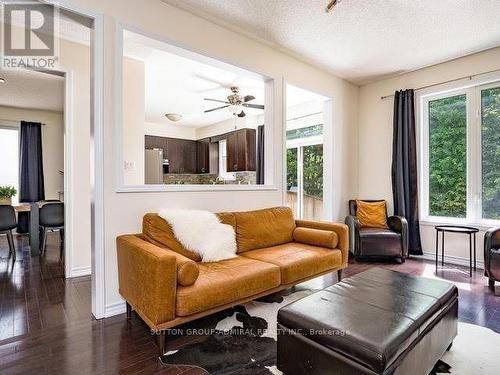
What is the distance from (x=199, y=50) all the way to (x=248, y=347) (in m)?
2.76

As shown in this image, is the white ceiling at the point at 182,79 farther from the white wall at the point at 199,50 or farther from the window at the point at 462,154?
the window at the point at 462,154

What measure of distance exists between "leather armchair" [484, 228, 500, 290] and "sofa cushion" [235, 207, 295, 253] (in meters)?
2.00

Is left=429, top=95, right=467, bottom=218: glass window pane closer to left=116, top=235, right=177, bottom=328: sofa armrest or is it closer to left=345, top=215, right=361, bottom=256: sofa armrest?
left=345, top=215, right=361, bottom=256: sofa armrest

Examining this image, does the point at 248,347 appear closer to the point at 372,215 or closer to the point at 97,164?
the point at 97,164

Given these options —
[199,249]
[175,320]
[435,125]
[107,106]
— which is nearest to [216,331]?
[175,320]

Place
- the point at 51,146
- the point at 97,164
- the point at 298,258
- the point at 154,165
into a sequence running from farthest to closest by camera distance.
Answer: the point at 51,146
the point at 154,165
the point at 298,258
the point at 97,164

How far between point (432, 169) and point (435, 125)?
0.66m

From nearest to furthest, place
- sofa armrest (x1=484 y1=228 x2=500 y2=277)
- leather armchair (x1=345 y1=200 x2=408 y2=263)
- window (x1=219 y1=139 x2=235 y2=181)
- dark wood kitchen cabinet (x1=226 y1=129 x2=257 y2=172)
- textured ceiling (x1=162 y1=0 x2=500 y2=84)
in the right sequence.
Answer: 1. textured ceiling (x1=162 y1=0 x2=500 y2=84)
2. sofa armrest (x1=484 y1=228 x2=500 y2=277)
3. leather armchair (x1=345 y1=200 x2=408 y2=263)
4. dark wood kitchen cabinet (x1=226 y1=129 x2=257 y2=172)
5. window (x1=219 y1=139 x2=235 y2=181)

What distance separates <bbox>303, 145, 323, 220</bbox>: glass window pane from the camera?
5.53 meters

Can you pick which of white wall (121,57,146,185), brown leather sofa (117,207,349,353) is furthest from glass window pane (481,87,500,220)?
white wall (121,57,146,185)

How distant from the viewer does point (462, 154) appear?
388 centimetres

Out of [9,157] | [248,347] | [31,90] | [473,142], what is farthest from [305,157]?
[9,157]

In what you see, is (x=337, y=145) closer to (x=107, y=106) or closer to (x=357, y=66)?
(x=357, y=66)

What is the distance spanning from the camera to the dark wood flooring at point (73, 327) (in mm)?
1682
